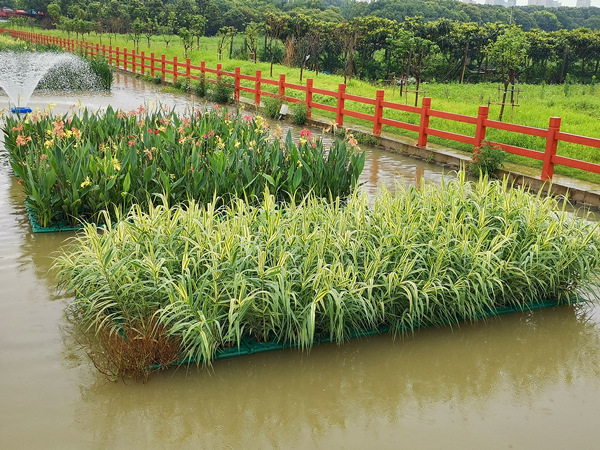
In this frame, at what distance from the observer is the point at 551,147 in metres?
10.2

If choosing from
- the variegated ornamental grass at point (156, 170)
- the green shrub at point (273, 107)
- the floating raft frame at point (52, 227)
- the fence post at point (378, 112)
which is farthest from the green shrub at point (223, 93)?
the floating raft frame at point (52, 227)

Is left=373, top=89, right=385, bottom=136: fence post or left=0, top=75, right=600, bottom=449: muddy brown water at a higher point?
left=373, top=89, right=385, bottom=136: fence post

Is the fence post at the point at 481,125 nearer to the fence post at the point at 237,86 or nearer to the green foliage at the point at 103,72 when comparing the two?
the fence post at the point at 237,86

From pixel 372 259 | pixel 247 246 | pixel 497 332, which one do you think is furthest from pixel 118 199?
pixel 497 332

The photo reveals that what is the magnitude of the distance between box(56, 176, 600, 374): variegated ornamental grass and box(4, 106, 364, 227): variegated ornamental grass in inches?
55.3

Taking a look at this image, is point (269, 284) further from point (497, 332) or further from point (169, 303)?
point (497, 332)

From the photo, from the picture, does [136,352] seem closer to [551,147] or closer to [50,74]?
[551,147]

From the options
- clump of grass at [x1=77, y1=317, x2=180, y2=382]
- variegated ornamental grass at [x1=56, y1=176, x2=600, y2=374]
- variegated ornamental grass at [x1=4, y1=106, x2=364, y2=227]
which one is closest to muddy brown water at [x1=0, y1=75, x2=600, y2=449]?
clump of grass at [x1=77, y1=317, x2=180, y2=382]

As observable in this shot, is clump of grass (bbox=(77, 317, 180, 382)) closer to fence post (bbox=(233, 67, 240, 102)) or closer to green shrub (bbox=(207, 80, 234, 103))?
fence post (bbox=(233, 67, 240, 102))

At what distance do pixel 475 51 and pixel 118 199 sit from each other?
3291 centimetres

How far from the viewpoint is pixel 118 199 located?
7.64 metres

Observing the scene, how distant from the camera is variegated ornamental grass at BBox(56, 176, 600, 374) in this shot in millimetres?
4777

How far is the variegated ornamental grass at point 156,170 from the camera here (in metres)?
7.42

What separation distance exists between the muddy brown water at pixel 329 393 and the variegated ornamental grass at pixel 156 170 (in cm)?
198
